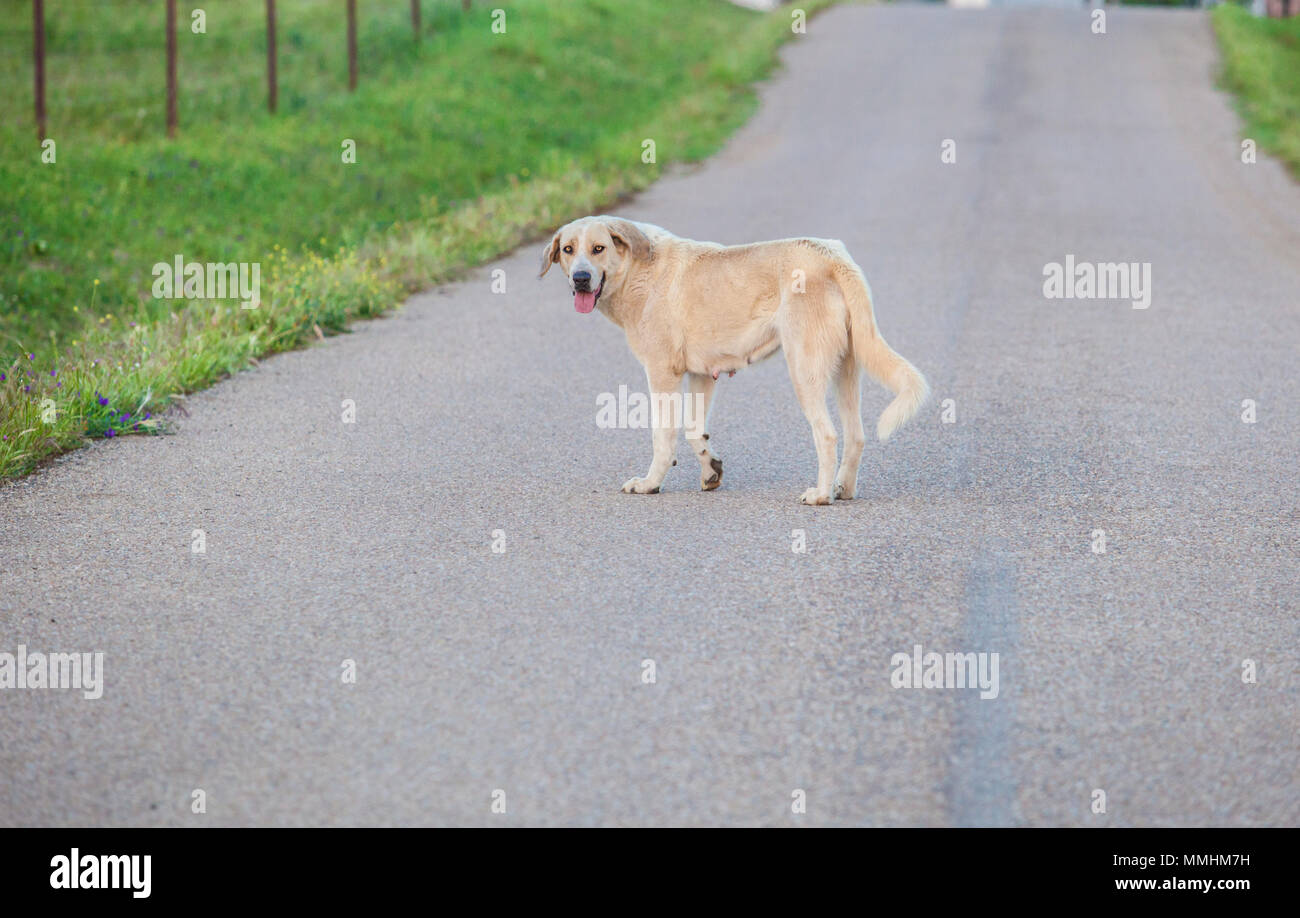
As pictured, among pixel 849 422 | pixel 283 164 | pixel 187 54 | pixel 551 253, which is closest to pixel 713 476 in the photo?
pixel 849 422

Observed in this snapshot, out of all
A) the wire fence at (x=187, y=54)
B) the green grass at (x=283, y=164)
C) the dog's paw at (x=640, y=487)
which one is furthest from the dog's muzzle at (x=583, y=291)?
the wire fence at (x=187, y=54)

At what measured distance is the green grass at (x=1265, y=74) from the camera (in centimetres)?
2041

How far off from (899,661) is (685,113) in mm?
18735

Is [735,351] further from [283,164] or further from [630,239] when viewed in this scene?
[283,164]

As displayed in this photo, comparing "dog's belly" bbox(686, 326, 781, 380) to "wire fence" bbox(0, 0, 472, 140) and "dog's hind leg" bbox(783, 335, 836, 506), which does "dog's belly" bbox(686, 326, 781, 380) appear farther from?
"wire fence" bbox(0, 0, 472, 140)

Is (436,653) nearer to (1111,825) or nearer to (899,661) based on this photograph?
(899,661)

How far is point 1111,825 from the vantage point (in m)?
3.68

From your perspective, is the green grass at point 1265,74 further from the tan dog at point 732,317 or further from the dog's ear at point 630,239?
the dog's ear at point 630,239

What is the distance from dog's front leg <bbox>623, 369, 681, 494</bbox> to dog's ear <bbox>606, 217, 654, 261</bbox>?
22.7 inches

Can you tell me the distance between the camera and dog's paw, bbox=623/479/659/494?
22.4ft

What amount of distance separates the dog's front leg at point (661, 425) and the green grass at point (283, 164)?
3.00 meters

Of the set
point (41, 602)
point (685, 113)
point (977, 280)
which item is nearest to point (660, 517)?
point (41, 602)

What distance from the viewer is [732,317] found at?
669 centimetres

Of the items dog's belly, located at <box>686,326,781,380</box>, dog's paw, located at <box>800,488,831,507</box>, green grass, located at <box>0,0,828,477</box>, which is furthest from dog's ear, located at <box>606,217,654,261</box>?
green grass, located at <box>0,0,828,477</box>
